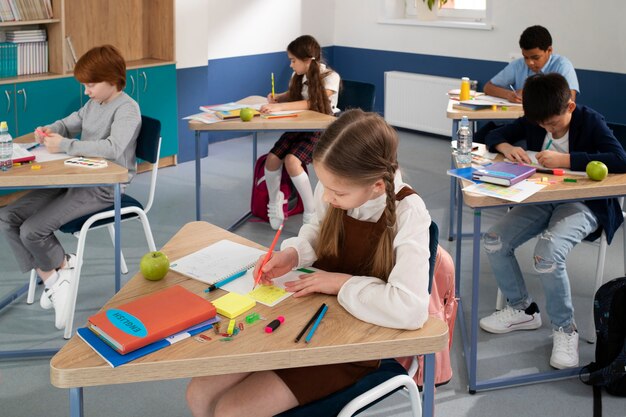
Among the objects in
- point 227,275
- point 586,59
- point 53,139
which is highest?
point 586,59

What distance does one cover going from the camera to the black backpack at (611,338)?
2.91 metres

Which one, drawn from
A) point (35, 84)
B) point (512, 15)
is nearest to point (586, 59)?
point (512, 15)

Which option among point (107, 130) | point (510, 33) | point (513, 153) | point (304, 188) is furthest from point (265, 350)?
point (510, 33)

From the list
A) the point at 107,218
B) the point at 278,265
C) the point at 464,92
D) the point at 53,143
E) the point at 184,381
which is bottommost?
the point at 184,381

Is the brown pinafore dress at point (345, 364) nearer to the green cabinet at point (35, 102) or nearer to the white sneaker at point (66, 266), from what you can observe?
the white sneaker at point (66, 266)

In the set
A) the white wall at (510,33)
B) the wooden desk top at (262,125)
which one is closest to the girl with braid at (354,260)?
the wooden desk top at (262,125)

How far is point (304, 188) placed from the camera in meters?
4.61

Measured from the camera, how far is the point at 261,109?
4430 millimetres

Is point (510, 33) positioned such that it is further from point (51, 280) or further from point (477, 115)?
point (51, 280)

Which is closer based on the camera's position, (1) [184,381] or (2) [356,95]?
(1) [184,381]

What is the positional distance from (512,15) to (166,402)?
4.60 meters

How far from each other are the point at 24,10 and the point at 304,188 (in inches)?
81.7

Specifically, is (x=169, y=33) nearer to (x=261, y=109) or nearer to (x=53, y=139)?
(x=261, y=109)

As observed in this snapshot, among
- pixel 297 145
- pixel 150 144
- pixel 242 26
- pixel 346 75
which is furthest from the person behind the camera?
pixel 346 75
